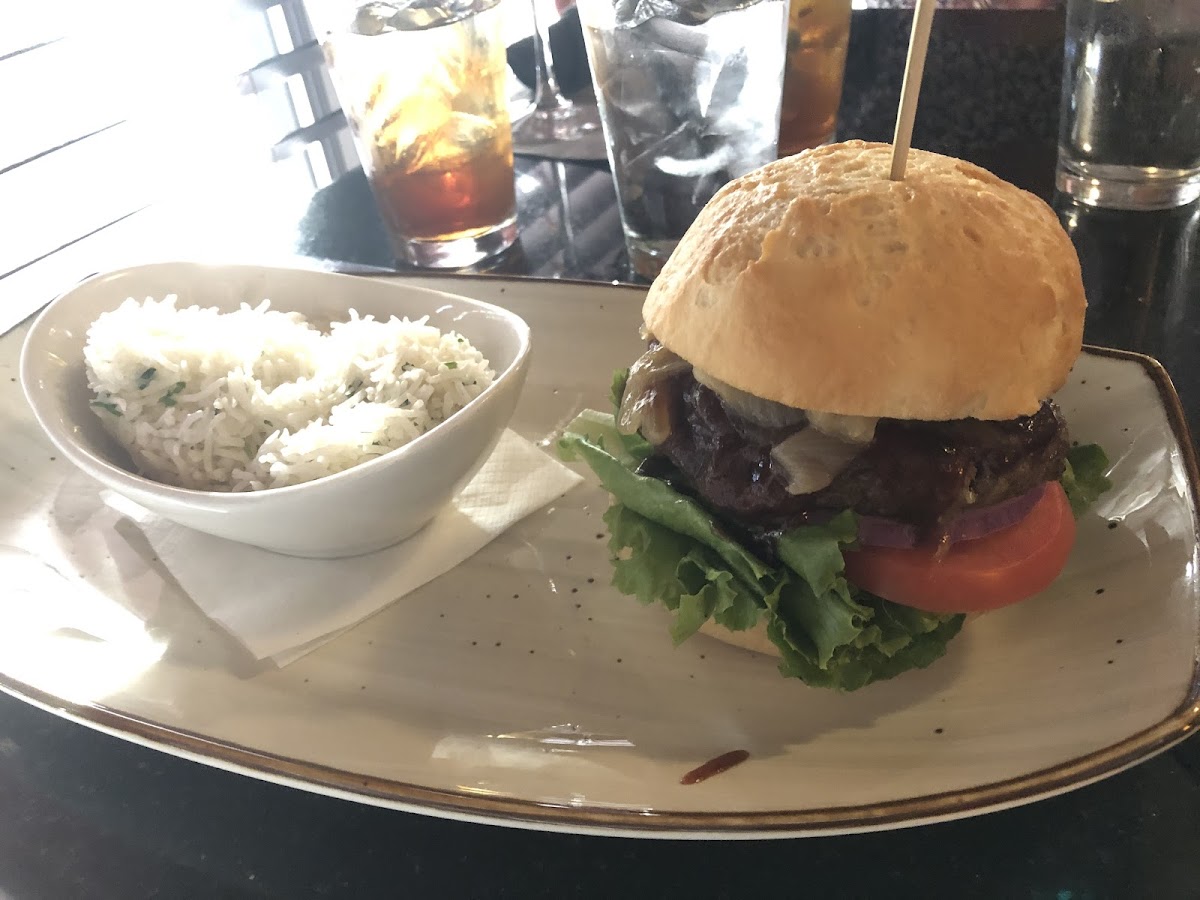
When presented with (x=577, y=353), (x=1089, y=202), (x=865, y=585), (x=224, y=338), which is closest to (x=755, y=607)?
(x=865, y=585)

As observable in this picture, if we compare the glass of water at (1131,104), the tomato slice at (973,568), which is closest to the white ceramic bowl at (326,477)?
the tomato slice at (973,568)

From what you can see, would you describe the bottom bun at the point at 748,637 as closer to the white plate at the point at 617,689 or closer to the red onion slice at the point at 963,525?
the white plate at the point at 617,689

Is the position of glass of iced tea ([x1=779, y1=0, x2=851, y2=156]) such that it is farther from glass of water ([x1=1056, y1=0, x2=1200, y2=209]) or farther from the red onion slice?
the red onion slice

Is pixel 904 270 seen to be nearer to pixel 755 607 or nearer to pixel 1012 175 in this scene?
pixel 755 607

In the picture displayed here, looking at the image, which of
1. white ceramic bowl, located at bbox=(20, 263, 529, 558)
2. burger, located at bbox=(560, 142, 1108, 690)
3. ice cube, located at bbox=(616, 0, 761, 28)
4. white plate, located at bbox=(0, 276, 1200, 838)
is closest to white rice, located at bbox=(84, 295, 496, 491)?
white ceramic bowl, located at bbox=(20, 263, 529, 558)

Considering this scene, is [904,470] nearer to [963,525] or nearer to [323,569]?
[963,525]

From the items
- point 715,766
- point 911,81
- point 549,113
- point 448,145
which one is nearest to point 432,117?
point 448,145

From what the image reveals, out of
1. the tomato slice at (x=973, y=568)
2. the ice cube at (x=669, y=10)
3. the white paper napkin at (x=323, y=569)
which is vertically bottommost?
the white paper napkin at (x=323, y=569)
